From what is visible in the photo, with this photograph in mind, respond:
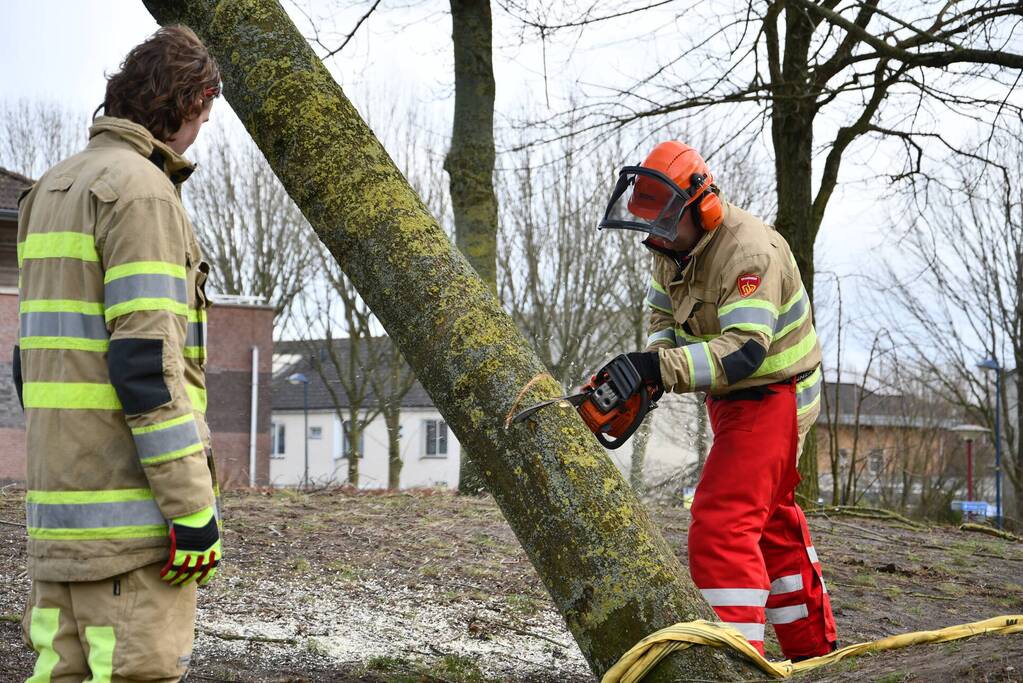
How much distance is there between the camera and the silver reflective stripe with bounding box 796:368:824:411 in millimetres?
3478

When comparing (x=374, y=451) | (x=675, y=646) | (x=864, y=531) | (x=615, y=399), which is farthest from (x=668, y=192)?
(x=374, y=451)

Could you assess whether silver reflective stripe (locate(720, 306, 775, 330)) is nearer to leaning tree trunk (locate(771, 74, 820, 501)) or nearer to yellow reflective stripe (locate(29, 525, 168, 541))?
yellow reflective stripe (locate(29, 525, 168, 541))

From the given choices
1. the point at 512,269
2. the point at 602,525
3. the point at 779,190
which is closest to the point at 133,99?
the point at 602,525

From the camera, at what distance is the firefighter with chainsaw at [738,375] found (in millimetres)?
3053

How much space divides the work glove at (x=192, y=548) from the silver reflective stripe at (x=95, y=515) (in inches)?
3.2

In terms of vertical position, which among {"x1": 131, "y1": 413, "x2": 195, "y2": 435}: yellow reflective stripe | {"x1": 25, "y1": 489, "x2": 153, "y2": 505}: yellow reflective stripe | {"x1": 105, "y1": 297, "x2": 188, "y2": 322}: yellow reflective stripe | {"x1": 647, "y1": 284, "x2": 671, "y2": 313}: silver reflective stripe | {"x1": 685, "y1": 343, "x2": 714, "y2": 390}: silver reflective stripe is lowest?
{"x1": 25, "y1": 489, "x2": 153, "y2": 505}: yellow reflective stripe

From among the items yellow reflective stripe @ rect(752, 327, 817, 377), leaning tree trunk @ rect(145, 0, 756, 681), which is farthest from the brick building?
leaning tree trunk @ rect(145, 0, 756, 681)

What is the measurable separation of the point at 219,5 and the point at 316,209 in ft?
2.22

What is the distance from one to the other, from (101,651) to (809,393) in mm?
2467

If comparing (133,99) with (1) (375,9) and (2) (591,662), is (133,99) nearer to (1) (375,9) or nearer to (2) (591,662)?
(2) (591,662)

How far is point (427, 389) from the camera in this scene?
2.62 meters

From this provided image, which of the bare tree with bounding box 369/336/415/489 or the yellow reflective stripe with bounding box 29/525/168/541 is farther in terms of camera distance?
the bare tree with bounding box 369/336/415/489

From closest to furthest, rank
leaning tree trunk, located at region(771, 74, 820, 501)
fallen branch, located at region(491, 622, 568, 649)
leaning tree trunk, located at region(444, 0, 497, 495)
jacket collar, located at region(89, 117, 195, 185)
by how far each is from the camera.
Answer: jacket collar, located at region(89, 117, 195, 185) → fallen branch, located at region(491, 622, 568, 649) → leaning tree trunk, located at region(444, 0, 497, 495) → leaning tree trunk, located at region(771, 74, 820, 501)

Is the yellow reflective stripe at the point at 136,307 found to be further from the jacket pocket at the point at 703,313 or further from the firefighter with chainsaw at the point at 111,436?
the jacket pocket at the point at 703,313
